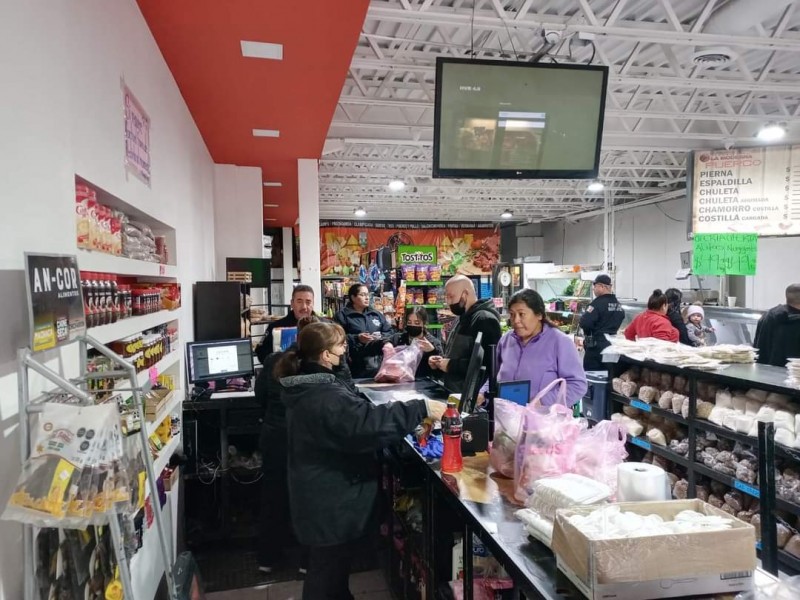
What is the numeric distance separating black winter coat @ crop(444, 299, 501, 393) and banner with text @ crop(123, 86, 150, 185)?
2190 millimetres

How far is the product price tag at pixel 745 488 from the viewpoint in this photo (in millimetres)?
3161

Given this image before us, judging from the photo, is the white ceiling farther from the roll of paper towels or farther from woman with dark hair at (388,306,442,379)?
the roll of paper towels

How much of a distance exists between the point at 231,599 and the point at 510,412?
2.37 m

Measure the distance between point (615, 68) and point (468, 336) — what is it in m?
4.37

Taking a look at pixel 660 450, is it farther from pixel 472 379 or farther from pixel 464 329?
pixel 472 379

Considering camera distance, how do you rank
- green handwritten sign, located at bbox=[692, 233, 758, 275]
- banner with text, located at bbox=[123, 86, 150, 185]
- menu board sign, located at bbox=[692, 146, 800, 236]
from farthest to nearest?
menu board sign, located at bbox=[692, 146, 800, 236], green handwritten sign, located at bbox=[692, 233, 758, 275], banner with text, located at bbox=[123, 86, 150, 185]

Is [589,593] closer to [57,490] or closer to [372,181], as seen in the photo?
[57,490]

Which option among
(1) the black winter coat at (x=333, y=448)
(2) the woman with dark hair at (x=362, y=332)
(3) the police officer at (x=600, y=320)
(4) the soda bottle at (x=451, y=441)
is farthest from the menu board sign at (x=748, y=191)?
(1) the black winter coat at (x=333, y=448)

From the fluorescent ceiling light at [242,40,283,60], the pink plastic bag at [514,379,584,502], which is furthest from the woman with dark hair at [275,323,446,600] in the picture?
the fluorescent ceiling light at [242,40,283,60]

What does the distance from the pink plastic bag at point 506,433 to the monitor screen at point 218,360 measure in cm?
297

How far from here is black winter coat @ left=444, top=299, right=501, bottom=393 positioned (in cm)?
342

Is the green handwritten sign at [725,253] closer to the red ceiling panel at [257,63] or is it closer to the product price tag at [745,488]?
the product price tag at [745,488]

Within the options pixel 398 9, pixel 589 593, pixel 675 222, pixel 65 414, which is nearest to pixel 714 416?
pixel 589 593

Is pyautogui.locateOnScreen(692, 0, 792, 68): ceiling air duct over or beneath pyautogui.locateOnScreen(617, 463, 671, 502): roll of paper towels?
over
